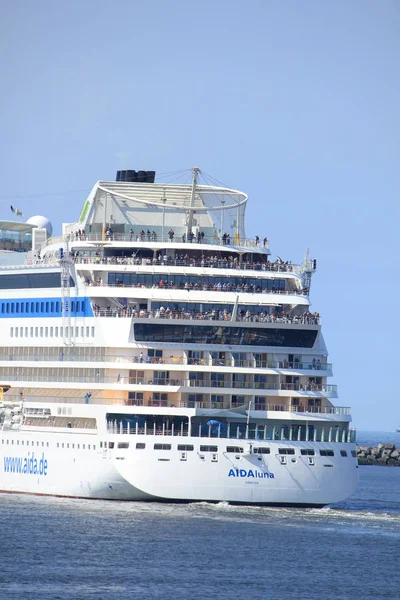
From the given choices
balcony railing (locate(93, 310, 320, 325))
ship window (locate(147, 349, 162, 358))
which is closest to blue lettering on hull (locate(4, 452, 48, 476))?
balcony railing (locate(93, 310, 320, 325))

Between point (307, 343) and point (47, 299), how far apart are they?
1221cm

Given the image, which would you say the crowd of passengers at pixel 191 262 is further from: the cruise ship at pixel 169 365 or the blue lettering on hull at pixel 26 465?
the blue lettering on hull at pixel 26 465

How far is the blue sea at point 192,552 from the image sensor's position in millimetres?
46438

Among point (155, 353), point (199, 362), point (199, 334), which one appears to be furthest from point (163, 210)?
→ point (199, 362)

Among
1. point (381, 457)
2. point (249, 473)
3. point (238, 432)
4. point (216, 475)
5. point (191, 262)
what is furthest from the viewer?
point (381, 457)

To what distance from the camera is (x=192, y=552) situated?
51781 mm

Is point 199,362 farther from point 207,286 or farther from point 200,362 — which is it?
point 207,286

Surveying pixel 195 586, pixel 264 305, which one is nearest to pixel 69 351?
pixel 264 305

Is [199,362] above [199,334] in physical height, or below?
below

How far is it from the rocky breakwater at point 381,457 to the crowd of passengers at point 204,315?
80388 mm

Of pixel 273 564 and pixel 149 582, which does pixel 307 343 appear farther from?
pixel 149 582

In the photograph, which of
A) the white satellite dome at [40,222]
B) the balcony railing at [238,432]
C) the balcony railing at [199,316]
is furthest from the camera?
the white satellite dome at [40,222]

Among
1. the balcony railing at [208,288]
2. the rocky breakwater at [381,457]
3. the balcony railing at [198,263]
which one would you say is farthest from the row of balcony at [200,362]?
the rocky breakwater at [381,457]

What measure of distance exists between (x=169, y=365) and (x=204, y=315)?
108 inches
